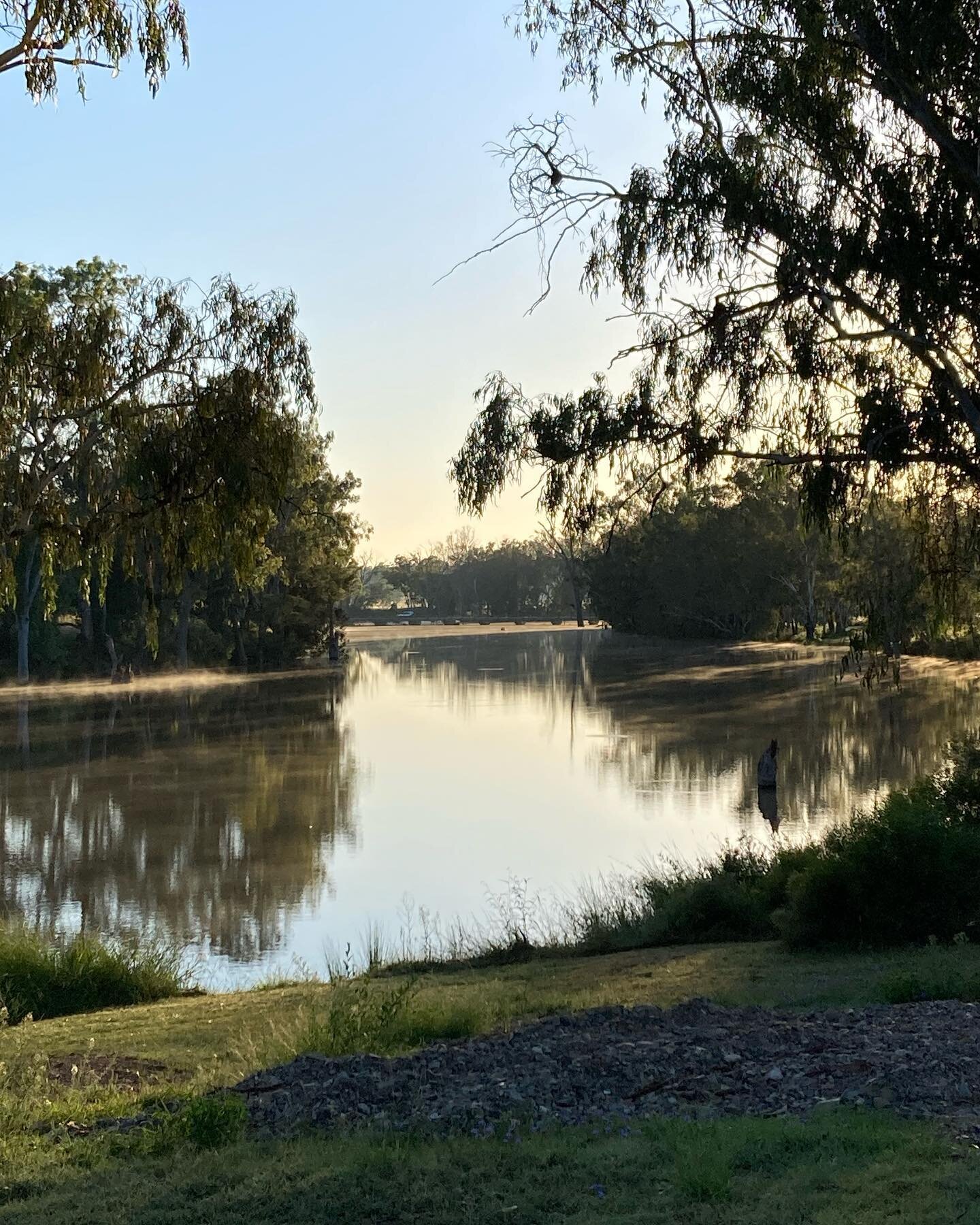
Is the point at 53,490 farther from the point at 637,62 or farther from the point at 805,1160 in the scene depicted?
the point at 805,1160

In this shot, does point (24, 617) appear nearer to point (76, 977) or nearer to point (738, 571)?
point (76, 977)

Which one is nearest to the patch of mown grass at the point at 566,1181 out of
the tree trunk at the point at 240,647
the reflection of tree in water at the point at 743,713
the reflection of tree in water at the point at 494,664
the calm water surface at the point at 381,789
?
the calm water surface at the point at 381,789

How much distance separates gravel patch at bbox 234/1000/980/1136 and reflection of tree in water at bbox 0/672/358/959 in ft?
23.9

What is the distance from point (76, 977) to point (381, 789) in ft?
44.3

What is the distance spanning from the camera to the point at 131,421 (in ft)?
30.4

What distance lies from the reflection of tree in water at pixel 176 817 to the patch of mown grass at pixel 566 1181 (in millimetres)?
8356

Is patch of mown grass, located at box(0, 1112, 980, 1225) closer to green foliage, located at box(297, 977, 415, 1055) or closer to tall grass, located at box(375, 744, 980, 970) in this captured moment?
green foliage, located at box(297, 977, 415, 1055)

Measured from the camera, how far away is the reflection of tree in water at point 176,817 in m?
14.2

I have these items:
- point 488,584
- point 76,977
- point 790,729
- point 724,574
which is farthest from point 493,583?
point 76,977

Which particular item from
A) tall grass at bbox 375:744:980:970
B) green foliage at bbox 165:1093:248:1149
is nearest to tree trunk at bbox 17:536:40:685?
tall grass at bbox 375:744:980:970

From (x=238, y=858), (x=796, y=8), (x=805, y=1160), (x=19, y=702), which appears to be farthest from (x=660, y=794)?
(x=19, y=702)

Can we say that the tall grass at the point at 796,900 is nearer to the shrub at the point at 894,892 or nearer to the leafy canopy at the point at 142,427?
the shrub at the point at 894,892

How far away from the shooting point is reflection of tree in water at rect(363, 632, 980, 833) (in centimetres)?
2200

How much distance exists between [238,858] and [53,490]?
27.1 feet
